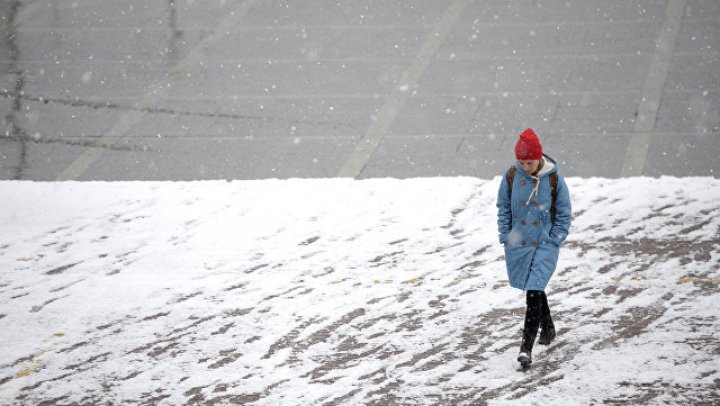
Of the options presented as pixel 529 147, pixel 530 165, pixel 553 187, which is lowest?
pixel 553 187

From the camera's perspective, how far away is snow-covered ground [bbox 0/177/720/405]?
7.07 m

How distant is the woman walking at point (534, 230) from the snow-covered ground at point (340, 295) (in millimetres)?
442

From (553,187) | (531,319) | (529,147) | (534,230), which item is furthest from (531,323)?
(529,147)

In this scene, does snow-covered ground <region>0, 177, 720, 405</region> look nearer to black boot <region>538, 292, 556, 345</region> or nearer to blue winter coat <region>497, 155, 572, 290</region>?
black boot <region>538, 292, 556, 345</region>

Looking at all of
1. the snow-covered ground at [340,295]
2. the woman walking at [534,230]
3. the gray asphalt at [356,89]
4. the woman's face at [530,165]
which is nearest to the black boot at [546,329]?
the snow-covered ground at [340,295]

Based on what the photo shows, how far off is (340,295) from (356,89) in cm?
638

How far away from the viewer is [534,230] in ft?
23.1

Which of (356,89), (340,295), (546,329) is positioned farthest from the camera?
(356,89)

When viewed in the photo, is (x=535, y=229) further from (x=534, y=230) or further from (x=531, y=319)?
(x=531, y=319)

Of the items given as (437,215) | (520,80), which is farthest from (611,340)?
(520,80)

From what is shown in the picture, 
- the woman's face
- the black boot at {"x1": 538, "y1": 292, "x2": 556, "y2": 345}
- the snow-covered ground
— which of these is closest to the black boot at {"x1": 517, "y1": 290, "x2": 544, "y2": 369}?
the snow-covered ground

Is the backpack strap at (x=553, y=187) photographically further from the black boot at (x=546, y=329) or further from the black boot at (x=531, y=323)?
the black boot at (x=546, y=329)

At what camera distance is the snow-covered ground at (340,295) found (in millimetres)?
7070

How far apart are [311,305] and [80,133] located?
636 centimetres
